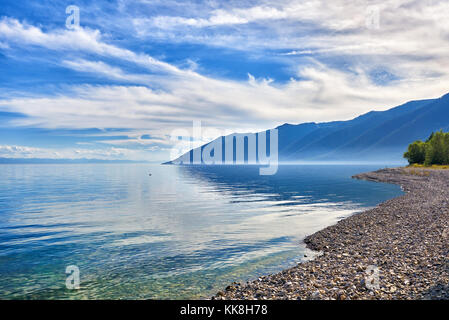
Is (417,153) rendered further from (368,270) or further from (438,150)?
(368,270)

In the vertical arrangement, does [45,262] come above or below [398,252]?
below

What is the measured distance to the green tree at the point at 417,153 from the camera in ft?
541

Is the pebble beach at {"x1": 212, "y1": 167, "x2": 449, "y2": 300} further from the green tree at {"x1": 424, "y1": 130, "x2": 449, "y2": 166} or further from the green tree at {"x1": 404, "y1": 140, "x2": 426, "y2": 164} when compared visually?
the green tree at {"x1": 404, "y1": 140, "x2": 426, "y2": 164}

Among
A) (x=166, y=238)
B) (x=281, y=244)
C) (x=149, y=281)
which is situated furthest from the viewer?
(x=166, y=238)

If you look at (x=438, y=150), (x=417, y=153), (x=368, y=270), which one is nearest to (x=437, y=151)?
(x=438, y=150)

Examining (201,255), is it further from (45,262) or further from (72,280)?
(45,262)

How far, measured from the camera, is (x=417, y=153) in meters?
A: 167

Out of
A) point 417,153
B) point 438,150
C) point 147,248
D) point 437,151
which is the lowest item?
point 147,248

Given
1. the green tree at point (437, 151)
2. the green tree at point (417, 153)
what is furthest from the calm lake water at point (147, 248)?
the green tree at point (417, 153)

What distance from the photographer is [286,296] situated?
48.4 ft

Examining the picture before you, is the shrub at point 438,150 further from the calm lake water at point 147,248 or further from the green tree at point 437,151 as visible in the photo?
the calm lake water at point 147,248
